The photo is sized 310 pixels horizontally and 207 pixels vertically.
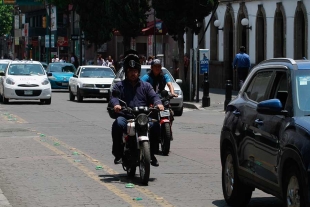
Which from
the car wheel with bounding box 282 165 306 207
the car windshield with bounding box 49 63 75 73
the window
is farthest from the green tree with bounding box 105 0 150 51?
the car wheel with bounding box 282 165 306 207

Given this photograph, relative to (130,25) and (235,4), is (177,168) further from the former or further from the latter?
(130,25)

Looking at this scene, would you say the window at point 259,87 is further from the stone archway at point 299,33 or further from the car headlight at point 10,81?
the stone archway at point 299,33

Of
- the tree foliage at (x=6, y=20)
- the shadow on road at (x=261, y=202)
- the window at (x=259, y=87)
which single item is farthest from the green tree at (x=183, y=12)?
the tree foliage at (x=6, y=20)

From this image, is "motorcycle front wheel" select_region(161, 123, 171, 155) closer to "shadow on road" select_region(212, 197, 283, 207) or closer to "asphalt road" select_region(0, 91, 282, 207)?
"asphalt road" select_region(0, 91, 282, 207)

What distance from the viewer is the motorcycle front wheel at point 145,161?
1152cm

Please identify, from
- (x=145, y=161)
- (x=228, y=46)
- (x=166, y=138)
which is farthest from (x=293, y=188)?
(x=228, y=46)

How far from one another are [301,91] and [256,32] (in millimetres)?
31874

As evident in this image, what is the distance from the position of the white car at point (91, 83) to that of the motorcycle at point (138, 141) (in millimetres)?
22359

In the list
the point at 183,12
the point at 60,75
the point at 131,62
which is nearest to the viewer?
the point at 131,62

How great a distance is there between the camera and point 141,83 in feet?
40.7

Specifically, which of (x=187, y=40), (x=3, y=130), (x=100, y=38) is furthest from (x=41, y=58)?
(x=3, y=130)

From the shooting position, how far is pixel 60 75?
45.1 metres

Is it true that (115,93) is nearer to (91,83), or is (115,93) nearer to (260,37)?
(91,83)

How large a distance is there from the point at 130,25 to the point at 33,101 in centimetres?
1483
